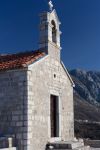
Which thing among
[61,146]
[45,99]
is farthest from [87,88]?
[61,146]

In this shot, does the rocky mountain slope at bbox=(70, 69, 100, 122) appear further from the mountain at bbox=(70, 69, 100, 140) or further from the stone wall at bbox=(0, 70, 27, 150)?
the stone wall at bbox=(0, 70, 27, 150)


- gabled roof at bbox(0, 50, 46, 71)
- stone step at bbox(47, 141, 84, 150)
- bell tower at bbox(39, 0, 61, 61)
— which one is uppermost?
bell tower at bbox(39, 0, 61, 61)

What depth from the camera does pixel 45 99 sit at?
A: 1366cm

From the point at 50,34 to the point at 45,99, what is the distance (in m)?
2.98

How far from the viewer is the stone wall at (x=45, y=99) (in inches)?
494

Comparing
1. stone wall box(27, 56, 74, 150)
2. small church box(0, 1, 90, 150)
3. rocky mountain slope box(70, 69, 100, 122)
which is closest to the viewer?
small church box(0, 1, 90, 150)

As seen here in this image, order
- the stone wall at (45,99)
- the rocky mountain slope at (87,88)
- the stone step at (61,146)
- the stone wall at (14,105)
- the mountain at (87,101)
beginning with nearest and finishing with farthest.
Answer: the stone wall at (14,105) < the stone wall at (45,99) < the stone step at (61,146) < the mountain at (87,101) < the rocky mountain slope at (87,88)

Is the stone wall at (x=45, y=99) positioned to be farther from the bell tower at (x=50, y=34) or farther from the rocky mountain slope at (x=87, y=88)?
the rocky mountain slope at (x=87, y=88)

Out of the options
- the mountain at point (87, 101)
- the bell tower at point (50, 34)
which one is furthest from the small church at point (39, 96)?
the mountain at point (87, 101)

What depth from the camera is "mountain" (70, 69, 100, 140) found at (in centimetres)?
3069

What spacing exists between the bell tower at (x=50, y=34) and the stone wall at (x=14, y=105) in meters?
2.37

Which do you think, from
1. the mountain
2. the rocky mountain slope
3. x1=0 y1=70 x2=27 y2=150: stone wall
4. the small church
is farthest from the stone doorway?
the rocky mountain slope

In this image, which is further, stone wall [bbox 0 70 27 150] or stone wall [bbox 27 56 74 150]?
stone wall [bbox 27 56 74 150]

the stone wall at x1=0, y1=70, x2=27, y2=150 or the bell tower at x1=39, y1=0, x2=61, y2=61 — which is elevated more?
the bell tower at x1=39, y1=0, x2=61, y2=61
